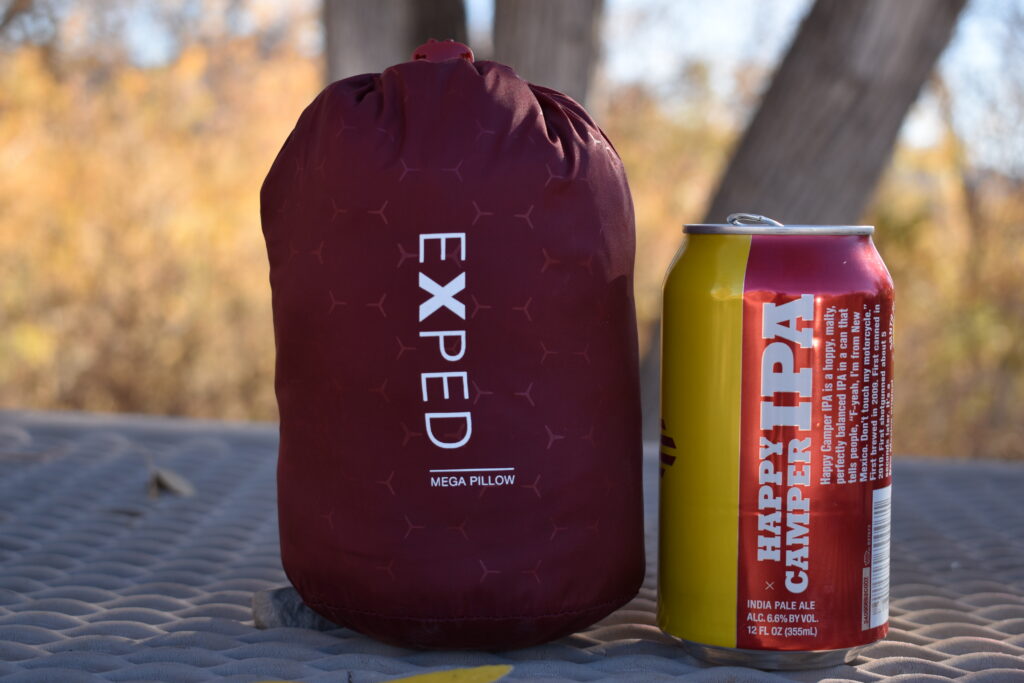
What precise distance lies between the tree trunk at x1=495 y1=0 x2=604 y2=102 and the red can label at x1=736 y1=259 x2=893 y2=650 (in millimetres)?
1306

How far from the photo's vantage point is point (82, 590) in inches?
56.6

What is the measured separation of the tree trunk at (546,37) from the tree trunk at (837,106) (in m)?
0.53

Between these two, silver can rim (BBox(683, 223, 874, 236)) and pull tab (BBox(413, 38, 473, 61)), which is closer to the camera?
silver can rim (BBox(683, 223, 874, 236))

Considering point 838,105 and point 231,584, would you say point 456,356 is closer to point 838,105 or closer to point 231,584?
point 231,584

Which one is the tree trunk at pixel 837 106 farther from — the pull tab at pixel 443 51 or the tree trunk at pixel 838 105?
the pull tab at pixel 443 51

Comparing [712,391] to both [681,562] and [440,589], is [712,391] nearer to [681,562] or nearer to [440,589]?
[681,562]

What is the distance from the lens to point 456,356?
1.15 metres

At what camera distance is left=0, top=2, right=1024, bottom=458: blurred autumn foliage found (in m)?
4.79

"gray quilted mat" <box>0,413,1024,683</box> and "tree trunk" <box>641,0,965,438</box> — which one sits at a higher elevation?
"tree trunk" <box>641,0,965,438</box>

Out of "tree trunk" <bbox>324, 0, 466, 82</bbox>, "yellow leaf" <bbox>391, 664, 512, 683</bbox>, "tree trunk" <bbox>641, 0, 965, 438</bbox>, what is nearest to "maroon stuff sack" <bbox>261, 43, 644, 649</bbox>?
"yellow leaf" <bbox>391, 664, 512, 683</bbox>

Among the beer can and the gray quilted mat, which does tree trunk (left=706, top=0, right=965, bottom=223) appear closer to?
the gray quilted mat

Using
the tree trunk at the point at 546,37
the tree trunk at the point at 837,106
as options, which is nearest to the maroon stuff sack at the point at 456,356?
the tree trunk at the point at 546,37

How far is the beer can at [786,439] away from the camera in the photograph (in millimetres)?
1146

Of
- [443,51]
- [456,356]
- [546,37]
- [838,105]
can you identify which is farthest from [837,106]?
[456,356]
